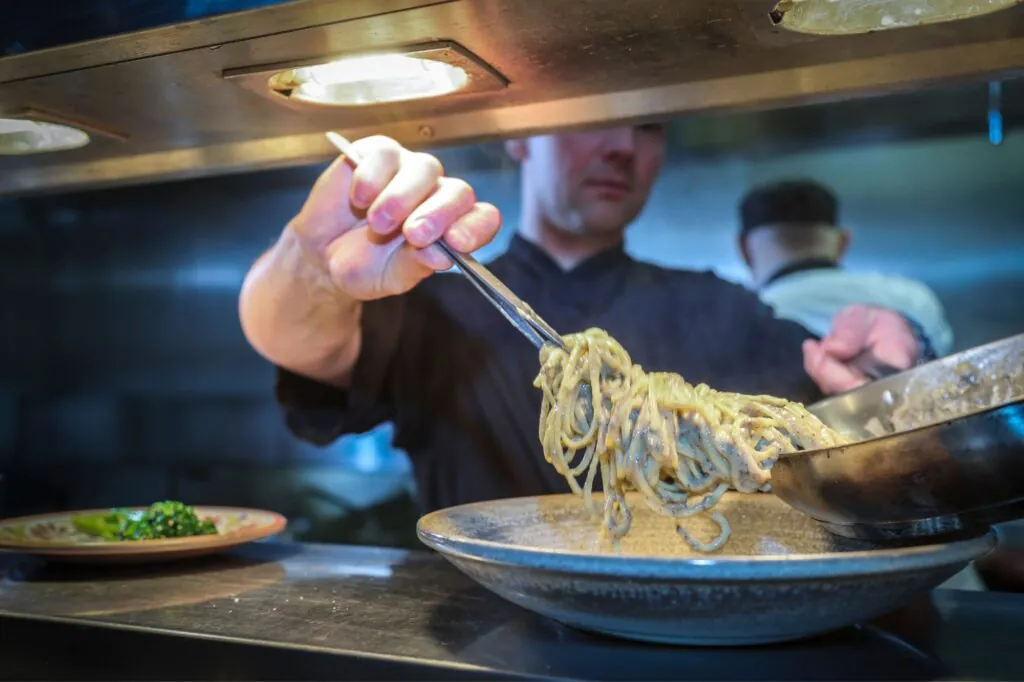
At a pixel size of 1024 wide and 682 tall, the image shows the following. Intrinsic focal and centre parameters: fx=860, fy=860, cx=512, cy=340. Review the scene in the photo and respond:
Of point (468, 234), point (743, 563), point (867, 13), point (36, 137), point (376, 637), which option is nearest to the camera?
point (743, 563)

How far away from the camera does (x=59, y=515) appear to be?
1626mm

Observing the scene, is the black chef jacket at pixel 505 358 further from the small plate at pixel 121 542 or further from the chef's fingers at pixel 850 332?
the small plate at pixel 121 542

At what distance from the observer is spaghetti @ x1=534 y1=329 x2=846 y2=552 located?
108 centimetres

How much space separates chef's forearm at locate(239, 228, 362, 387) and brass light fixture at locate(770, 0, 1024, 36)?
0.88m

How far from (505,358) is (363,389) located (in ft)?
0.99

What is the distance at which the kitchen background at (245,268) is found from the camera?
62.4 inches

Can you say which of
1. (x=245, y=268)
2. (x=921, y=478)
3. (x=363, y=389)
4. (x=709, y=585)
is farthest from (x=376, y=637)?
(x=245, y=268)

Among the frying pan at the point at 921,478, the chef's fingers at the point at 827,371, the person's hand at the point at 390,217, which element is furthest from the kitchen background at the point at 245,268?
the frying pan at the point at 921,478

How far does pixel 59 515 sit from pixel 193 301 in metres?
0.67

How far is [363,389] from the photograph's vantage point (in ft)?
5.81

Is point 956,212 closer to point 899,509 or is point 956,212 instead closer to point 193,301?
point 899,509

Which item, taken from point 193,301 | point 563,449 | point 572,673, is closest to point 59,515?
point 193,301

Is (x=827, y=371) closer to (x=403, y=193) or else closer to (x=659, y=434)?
(x=659, y=434)

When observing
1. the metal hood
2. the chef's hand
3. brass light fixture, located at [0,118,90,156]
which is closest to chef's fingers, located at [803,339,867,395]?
the chef's hand
